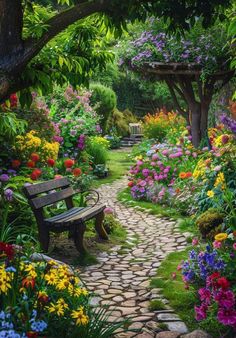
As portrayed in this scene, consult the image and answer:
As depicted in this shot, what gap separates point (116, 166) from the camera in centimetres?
1484

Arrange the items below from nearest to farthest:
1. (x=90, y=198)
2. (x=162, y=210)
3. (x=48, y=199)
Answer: (x=48, y=199) < (x=90, y=198) < (x=162, y=210)

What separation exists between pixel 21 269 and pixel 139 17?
6.23 ft

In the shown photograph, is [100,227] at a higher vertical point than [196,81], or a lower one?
lower

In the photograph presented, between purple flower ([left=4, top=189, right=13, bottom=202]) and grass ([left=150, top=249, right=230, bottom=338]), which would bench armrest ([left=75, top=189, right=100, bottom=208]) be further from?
grass ([left=150, top=249, right=230, bottom=338])

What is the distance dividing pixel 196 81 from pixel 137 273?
5.91 m

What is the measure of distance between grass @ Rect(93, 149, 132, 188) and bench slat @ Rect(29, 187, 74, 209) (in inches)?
190

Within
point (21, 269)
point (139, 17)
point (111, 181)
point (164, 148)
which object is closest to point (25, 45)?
point (139, 17)

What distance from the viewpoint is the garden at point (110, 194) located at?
10.5 ft

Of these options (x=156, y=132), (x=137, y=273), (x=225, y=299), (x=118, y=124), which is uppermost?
(x=118, y=124)

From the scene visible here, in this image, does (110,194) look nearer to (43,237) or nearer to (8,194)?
(8,194)

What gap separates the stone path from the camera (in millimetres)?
3938

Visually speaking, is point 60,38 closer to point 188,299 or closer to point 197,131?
point 188,299

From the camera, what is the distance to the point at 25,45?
10.8ft

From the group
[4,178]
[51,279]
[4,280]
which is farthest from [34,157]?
[4,280]
